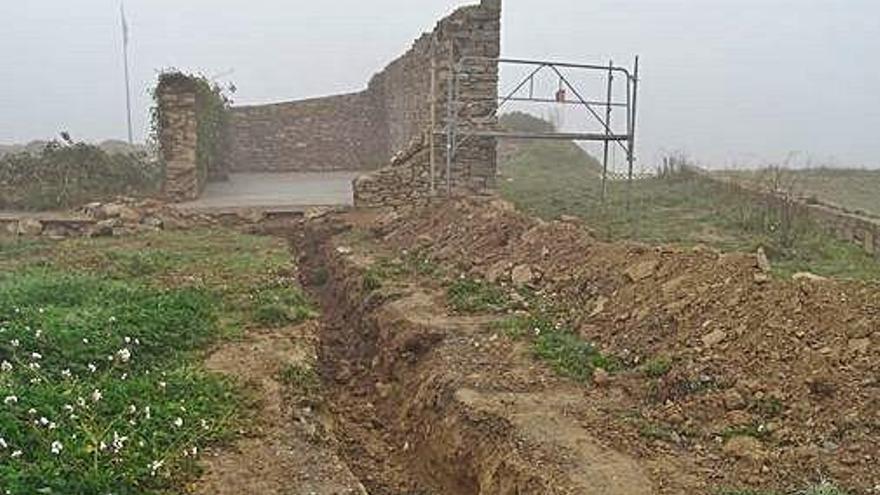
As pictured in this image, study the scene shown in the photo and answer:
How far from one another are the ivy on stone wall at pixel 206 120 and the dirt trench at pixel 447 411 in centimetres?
850

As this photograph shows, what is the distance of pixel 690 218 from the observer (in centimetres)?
1205

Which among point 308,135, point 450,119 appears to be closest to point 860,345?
point 450,119

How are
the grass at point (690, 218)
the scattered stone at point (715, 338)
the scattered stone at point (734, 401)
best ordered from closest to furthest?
the scattered stone at point (734, 401) < the scattered stone at point (715, 338) < the grass at point (690, 218)

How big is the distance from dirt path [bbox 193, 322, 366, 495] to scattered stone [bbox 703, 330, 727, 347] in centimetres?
254

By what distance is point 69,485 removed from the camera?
3979mm

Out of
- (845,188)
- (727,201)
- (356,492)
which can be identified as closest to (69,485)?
(356,492)

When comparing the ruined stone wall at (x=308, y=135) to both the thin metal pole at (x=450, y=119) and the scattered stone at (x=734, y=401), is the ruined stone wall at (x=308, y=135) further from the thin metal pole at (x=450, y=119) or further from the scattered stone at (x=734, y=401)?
the scattered stone at (x=734, y=401)

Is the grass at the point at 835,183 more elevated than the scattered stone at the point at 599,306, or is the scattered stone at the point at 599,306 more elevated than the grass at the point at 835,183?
the grass at the point at 835,183

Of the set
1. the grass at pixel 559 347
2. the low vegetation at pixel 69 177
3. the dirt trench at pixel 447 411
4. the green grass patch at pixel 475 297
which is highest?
the low vegetation at pixel 69 177

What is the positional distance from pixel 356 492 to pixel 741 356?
2592 mm

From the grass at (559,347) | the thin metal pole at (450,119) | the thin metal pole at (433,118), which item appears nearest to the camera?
the grass at (559,347)

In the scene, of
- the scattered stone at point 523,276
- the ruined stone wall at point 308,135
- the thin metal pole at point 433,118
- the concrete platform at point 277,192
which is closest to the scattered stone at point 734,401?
the scattered stone at point 523,276

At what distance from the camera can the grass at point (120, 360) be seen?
4254 mm

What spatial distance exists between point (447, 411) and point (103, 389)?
7.12 ft
